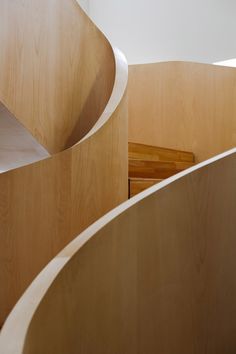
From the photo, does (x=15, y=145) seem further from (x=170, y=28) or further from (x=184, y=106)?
(x=170, y=28)

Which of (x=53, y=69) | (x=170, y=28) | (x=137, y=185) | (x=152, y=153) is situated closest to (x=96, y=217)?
(x=137, y=185)

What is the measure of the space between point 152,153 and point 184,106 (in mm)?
701

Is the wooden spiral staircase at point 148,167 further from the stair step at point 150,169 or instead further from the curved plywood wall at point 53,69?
the curved plywood wall at point 53,69

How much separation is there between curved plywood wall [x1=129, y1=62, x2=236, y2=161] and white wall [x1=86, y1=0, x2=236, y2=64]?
25.0 inches

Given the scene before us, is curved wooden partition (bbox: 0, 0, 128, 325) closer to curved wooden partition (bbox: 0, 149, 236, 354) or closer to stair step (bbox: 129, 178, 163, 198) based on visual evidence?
stair step (bbox: 129, 178, 163, 198)

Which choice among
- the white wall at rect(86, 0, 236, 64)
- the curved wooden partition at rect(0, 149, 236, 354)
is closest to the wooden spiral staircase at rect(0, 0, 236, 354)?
the curved wooden partition at rect(0, 149, 236, 354)

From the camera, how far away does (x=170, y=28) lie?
3.84 metres

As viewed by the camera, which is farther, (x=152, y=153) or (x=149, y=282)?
(x=152, y=153)

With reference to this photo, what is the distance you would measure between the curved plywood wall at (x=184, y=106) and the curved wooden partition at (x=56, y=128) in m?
0.89

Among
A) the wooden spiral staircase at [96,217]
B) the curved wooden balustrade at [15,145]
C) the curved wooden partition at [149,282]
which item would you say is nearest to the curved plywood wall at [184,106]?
the wooden spiral staircase at [96,217]

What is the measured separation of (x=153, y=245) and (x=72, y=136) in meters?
1.28

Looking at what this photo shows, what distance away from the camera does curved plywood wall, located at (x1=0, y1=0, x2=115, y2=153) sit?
1.90 meters

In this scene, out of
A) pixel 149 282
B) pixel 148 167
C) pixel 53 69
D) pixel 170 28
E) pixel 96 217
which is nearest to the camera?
pixel 149 282

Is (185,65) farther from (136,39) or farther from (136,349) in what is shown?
(136,349)
